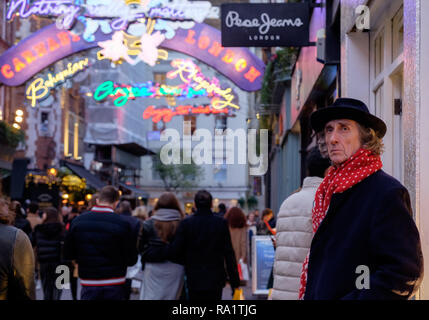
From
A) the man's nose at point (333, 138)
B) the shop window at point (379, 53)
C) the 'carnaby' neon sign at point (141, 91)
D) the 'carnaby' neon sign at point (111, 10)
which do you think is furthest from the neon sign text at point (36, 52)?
the man's nose at point (333, 138)

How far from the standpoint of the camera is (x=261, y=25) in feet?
22.6

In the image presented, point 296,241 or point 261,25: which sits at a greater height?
point 261,25

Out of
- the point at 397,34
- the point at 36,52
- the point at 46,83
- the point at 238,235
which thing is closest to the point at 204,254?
the point at 397,34

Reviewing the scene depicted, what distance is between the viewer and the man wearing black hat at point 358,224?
2.28 m

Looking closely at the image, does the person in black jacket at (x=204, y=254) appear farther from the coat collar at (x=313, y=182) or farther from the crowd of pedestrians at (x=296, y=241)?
the coat collar at (x=313, y=182)

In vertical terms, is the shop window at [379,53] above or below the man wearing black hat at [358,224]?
above

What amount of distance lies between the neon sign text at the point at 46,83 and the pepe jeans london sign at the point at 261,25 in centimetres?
438

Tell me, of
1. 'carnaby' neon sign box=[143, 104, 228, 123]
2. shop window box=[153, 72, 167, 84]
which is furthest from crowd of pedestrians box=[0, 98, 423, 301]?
shop window box=[153, 72, 167, 84]

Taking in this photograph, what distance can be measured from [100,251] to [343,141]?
3716 mm

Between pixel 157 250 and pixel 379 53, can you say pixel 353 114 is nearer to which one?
pixel 379 53

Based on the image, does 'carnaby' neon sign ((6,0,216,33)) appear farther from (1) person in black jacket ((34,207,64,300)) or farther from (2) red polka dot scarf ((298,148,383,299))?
(2) red polka dot scarf ((298,148,383,299))

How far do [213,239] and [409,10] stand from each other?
11.9 ft

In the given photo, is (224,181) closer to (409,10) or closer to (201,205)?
(201,205)

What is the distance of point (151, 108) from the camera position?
38.4ft
